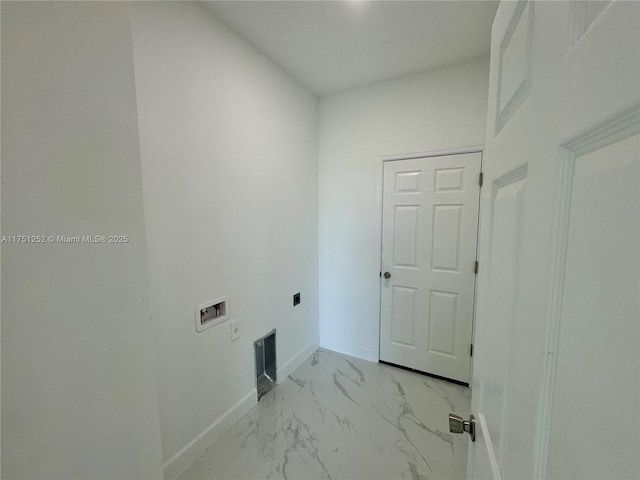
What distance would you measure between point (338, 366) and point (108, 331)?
2.13m

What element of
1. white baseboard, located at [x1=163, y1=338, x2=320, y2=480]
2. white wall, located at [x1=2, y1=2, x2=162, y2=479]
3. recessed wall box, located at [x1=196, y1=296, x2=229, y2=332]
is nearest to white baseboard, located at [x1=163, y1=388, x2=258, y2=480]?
white baseboard, located at [x1=163, y1=338, x2=320, y2=480]

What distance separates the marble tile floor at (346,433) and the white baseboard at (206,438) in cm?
4

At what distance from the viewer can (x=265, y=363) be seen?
2.10m

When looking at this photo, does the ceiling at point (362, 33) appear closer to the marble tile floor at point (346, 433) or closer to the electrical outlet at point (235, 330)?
the electrical outlet at point (235, 330)

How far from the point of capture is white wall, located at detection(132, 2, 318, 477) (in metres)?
1.29

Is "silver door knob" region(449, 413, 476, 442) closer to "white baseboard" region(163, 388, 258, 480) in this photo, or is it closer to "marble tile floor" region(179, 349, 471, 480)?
"marble tile floor" region(179, 349, 471, 480)

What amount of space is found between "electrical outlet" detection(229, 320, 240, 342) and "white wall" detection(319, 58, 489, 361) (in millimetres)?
1103

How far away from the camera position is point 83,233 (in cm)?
61

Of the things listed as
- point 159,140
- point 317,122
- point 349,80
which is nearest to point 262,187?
point 159,140

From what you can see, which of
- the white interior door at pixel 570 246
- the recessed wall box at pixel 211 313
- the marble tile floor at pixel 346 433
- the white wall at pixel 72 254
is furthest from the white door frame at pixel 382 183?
the white wall at pixel 72 254

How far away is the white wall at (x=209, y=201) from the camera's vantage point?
50.9 inches

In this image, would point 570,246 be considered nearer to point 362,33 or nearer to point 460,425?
point 460,425

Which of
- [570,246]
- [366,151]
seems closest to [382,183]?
[366,151]

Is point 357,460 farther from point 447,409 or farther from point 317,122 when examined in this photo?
point 317,122
